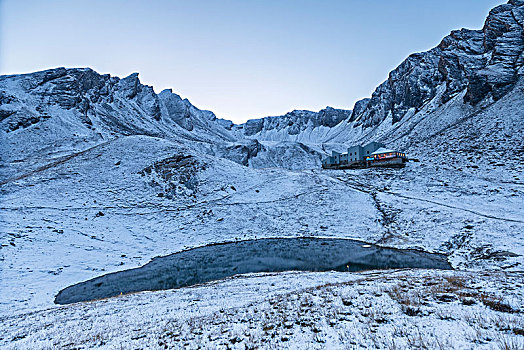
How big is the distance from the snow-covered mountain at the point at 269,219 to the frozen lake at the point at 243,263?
158 cm

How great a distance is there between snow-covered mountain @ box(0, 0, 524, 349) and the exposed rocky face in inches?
27.5

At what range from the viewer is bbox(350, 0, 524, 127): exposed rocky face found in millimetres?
73250

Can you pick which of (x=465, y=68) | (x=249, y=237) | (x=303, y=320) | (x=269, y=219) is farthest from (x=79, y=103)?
(x=465, y=68)

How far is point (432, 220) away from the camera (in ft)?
107

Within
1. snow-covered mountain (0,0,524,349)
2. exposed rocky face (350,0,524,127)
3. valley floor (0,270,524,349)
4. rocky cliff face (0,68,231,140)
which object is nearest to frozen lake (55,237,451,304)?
snow-covered mountain (0,0,524,349)

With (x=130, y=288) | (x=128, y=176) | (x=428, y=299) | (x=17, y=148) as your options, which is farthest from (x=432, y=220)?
(x=17, y=148)

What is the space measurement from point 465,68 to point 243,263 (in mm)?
112883

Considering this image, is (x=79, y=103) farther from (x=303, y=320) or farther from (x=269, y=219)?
(x=303, y=320)

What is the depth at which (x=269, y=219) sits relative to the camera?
40406 millimetres

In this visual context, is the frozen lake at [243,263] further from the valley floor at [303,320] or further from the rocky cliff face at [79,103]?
the rocky cliff face at [79,103]

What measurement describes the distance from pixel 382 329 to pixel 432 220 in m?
31.2

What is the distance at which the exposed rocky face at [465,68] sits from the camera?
73.2m

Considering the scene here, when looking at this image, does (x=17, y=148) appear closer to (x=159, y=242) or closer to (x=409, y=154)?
(x=159, y=242)

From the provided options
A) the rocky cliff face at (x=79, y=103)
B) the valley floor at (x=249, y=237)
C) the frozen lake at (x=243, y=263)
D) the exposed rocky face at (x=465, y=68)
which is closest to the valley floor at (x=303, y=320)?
the valley floor at (x=249, y=237)
